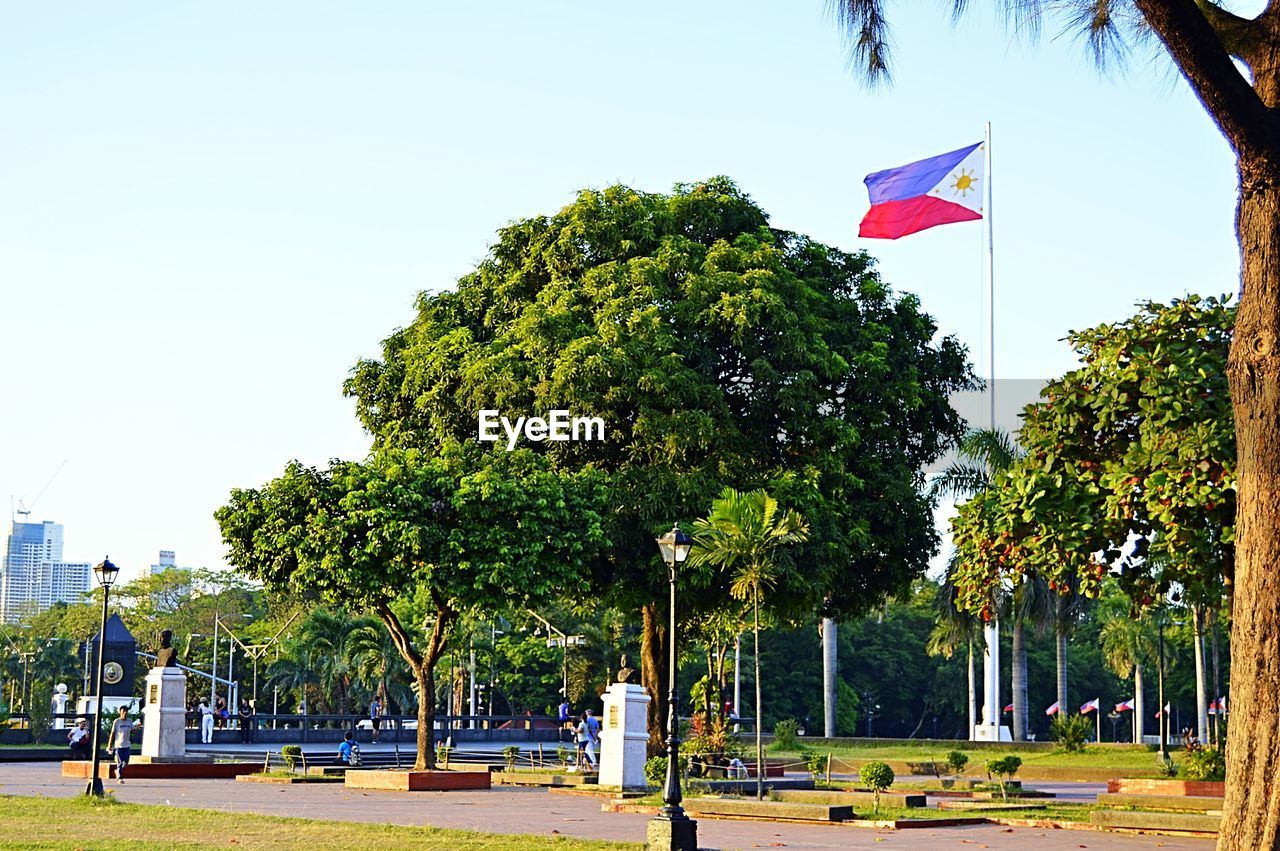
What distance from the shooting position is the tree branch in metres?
10.3

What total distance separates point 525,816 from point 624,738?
6085 mm

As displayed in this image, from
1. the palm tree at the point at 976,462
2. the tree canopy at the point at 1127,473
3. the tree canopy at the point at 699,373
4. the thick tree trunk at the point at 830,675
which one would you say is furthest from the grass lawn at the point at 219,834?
the thick tree trunk at the point at 830,675

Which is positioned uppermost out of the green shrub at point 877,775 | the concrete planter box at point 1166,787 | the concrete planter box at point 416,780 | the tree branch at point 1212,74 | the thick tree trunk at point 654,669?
the tree branch at point 1212,74

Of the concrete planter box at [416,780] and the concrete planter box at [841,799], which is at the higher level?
the concrete planter box at [841,799]

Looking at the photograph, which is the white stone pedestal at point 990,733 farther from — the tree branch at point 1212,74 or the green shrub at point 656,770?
the tree branch at point 1212,74

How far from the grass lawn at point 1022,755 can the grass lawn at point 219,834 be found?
20.5 metres

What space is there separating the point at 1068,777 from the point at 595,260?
1688 centimetres

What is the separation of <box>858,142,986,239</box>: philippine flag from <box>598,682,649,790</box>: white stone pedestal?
15017 millimetres

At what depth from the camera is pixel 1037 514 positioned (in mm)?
18766

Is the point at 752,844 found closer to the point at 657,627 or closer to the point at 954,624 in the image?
the point at 657,627

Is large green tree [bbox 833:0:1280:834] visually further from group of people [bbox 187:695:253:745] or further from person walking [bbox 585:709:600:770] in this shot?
group of people [bbox 187:695:253:745]

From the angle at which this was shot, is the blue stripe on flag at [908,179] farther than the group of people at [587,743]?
Yes

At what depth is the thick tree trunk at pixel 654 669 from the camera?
32.2 metres

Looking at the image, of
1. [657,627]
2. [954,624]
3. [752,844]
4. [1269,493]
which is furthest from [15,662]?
[1269,493]
